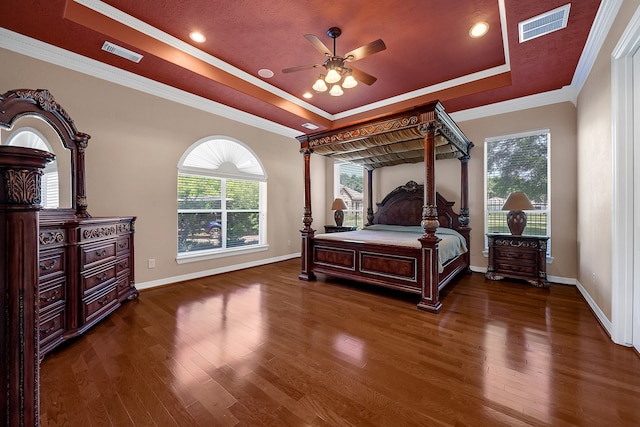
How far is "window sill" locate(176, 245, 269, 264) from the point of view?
167 inches

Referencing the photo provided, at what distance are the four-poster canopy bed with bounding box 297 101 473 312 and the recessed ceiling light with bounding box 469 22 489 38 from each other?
3.12ft

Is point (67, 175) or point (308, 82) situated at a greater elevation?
point (308, 82)

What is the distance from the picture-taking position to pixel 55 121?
8.89 ft

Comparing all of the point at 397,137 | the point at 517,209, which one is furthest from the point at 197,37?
the point at 517,209

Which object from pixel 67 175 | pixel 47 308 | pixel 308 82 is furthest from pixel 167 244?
pixel 308 82

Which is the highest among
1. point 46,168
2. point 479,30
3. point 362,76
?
point 479,30

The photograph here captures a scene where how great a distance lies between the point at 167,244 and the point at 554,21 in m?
5.37

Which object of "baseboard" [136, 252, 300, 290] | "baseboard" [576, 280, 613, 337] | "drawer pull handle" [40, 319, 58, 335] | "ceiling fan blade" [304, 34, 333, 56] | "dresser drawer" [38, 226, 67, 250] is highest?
"ceiling fan blade" [304, 34, 333, 56]

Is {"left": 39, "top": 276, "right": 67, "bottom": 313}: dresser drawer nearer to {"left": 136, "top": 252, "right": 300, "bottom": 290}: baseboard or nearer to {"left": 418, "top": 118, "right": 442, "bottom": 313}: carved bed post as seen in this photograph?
{"left": 136, "top": 252, "right": 300, "bottom": 290}: baseboard

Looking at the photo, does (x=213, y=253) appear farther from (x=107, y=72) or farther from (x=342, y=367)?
(x=342, y=367)

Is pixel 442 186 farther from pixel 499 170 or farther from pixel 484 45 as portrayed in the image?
pixel 484 45

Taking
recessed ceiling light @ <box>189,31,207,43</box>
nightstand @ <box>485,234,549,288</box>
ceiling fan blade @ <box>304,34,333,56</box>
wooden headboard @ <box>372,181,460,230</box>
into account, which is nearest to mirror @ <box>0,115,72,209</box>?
recessed ceiling light @ <box>189,31,207,43</box>

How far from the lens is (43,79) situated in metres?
2.97

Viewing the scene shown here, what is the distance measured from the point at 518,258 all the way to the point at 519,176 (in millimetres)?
1405
